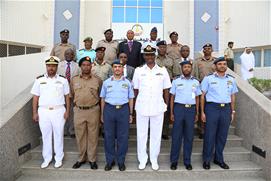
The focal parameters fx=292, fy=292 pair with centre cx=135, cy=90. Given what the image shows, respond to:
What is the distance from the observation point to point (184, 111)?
469 cm

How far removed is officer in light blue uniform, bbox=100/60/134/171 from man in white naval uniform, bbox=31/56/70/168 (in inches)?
28.0

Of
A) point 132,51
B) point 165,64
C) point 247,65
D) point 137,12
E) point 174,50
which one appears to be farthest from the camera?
point 137,12

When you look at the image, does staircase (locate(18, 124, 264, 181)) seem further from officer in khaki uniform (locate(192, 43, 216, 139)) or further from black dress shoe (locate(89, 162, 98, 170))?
officer in khaki uniform (locate(192, 43, 216, 139))

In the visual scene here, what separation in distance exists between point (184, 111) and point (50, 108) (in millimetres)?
2183

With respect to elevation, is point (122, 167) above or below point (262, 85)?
below

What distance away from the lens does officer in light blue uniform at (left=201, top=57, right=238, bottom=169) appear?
4.76 m

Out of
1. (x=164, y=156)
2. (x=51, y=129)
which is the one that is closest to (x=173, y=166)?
(x=164, y=156)

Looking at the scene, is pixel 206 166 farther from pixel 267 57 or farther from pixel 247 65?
pixel 267 57

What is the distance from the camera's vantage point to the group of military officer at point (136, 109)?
4.72m

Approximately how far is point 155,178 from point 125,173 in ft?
1.62

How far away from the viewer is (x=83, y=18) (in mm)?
12297

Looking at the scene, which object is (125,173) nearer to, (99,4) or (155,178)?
(155,178)

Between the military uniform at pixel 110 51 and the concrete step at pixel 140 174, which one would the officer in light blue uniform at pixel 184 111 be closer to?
the concrete step at pixel 140 174

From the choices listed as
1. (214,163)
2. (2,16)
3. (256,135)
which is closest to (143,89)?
(214,163)
